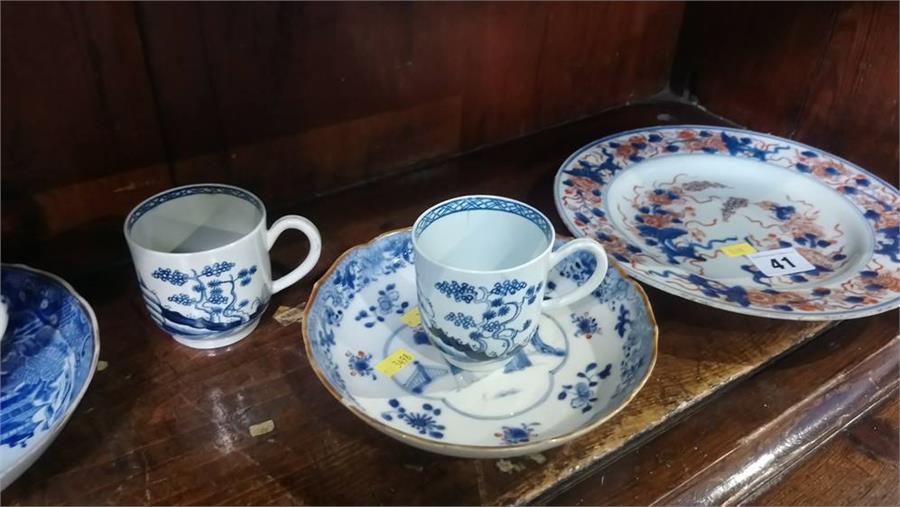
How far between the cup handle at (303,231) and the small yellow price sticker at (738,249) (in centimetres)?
33

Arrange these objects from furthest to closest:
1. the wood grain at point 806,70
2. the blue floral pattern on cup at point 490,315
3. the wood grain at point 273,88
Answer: the wood grain at point 806,70 < the wood grain at point 273,88 < the blue floral pattern on cup at point 490,315

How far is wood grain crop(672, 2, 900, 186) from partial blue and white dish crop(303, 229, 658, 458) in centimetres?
40

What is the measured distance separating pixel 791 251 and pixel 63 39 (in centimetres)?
56

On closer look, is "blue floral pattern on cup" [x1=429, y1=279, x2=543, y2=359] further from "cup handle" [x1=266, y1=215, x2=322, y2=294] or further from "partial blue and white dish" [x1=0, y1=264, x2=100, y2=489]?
"partial blue and white dish" [x1=0, y1=264, x2=100, y2=489]

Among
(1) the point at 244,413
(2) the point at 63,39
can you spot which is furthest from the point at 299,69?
(1) the point at 244,413

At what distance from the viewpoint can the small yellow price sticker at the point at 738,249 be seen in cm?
59

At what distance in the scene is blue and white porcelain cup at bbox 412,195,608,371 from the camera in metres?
0.40

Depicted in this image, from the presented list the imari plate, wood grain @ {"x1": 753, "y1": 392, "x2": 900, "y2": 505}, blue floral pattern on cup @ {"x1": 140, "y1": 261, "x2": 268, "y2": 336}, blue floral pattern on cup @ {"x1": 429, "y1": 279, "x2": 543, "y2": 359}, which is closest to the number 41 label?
the imari plate

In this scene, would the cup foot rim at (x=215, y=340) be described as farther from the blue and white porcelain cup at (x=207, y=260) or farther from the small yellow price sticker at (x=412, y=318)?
the small yellow price sticker at (x=412, y=318)

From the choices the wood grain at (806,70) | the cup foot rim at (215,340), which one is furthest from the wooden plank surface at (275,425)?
the wood grain at (806,70)

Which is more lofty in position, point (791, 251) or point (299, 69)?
point (299, 69)

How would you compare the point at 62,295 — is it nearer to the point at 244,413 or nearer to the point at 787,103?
the point at 244,413

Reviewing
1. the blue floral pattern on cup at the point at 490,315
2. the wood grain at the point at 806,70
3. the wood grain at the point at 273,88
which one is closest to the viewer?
the blue floral pattern on cup at the point at 490,315

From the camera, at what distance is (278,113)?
61 cm
